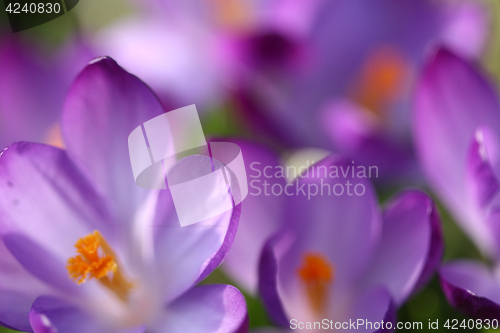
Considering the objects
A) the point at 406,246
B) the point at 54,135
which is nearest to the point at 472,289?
the point at 406,246

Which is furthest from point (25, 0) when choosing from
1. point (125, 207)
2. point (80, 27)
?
point (125, 207)

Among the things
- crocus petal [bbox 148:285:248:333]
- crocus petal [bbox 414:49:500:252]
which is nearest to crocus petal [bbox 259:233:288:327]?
crocus petal [bbox 148:285:248:333]

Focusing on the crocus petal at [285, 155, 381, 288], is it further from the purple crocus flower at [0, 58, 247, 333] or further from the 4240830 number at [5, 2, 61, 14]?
the 4240830 number at [5, 2, 61, 14]

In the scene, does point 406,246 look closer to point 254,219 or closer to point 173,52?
point 254,219

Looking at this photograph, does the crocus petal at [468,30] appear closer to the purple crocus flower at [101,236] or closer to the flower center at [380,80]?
the flower center at [380,80]

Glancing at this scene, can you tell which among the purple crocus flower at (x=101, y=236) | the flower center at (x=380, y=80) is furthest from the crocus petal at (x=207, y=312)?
the flower center at (x=380, y=80)
